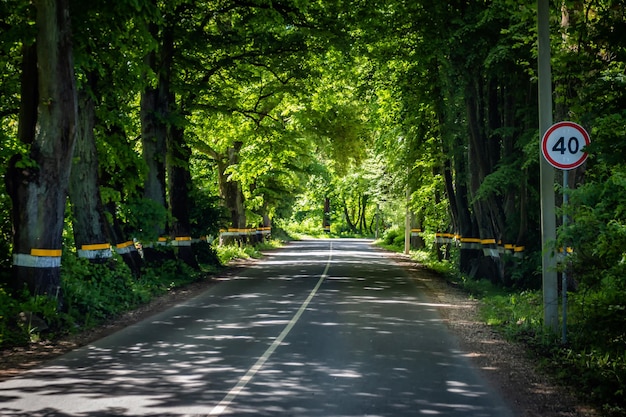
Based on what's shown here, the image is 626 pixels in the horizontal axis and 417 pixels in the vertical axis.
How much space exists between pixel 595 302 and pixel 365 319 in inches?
241

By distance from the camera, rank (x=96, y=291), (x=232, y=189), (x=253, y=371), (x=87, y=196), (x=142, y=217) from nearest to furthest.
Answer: (x=253, y=371) → (x=96, y=291) → (x=87, y=196) → (x=142, y=217) → (x=232, y=189)

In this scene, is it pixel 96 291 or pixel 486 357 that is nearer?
pixel 486 357

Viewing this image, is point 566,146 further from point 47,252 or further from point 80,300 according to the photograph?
point 80,300

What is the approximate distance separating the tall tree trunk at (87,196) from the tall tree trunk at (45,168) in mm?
3606

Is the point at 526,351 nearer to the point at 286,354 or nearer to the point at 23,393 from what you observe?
the point at 286,354

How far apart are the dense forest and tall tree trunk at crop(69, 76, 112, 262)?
1.6 inches

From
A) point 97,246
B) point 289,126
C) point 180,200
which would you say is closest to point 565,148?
point 97,246

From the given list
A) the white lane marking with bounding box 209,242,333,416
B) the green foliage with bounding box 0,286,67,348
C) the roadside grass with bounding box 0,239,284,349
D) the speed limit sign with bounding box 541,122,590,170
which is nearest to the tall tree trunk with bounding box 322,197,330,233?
the roadside grass with bounding box 0,239,284,349

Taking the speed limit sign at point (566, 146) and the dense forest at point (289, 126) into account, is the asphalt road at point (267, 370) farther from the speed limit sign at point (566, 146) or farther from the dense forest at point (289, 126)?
the speed limit sign at point (566, 146)

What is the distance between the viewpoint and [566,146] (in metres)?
10.4

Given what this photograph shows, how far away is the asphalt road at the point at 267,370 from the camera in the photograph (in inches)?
283

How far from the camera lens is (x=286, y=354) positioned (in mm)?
10055

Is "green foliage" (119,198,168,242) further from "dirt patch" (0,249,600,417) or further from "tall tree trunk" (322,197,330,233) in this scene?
"tall tree trunk" (322,197,330,233)

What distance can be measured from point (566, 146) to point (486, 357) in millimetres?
3348
